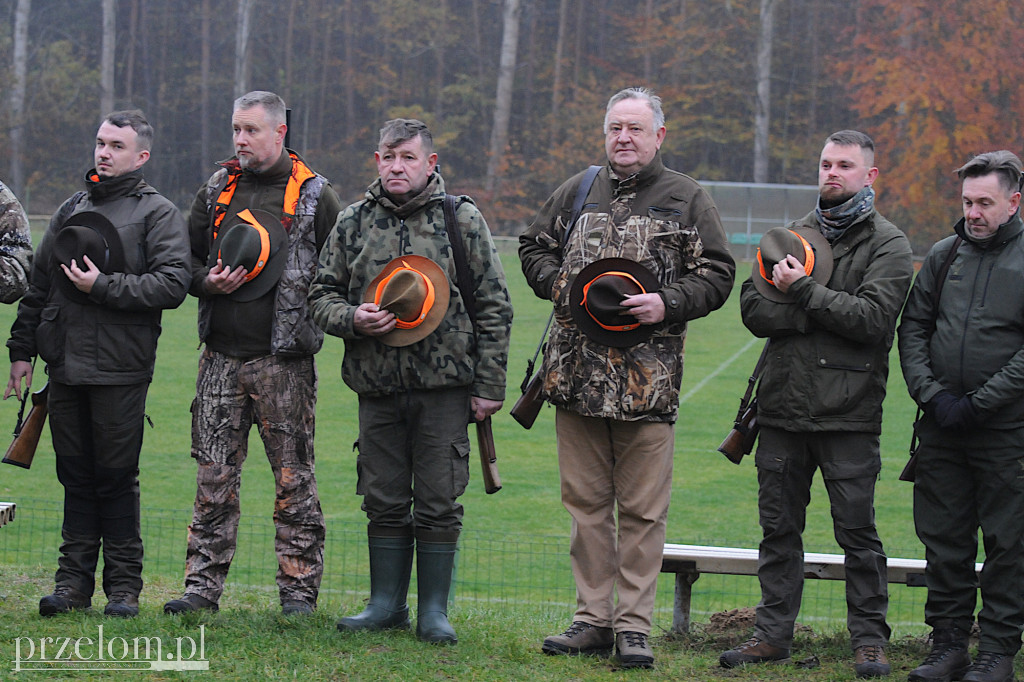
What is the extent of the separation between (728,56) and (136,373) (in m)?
41.5

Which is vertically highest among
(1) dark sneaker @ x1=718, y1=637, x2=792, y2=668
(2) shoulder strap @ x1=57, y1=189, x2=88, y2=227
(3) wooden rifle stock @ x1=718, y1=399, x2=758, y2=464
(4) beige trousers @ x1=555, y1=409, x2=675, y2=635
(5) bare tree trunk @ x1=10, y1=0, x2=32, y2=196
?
(5) bare tree trunk @ x1=10, y1=0, x2=32, y2=196

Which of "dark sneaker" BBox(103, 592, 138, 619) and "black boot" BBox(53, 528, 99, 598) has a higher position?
"black boot" BBox(53, 528, 99, 598)

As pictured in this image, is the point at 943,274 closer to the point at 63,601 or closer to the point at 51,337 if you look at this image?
the point at 51,337

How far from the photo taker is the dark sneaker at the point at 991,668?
461 cm

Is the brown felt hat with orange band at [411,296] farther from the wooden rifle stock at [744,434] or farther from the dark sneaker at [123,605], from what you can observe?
the dark sneaker at [123,605]

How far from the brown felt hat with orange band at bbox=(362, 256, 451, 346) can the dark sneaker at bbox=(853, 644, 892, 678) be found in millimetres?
2152

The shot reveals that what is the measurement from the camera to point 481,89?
46.8 m

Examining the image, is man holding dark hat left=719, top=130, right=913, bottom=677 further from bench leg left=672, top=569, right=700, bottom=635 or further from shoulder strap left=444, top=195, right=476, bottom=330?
shoulder strap left=444, top=195, right=476, bottom=330

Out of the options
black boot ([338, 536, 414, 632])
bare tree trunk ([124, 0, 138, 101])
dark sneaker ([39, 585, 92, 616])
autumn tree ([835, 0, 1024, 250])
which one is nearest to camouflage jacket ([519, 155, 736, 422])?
black boot ([338, 536, 414, 632])

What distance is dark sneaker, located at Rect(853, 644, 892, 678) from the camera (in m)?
4.71

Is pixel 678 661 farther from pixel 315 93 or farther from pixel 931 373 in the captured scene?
pixel 315 93

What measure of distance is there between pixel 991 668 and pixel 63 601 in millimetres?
3859

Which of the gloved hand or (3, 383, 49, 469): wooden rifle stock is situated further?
(3, 383, 49, 469): wooden rifle stock

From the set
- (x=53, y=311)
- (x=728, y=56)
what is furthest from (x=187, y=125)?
(x=53, y=311)
